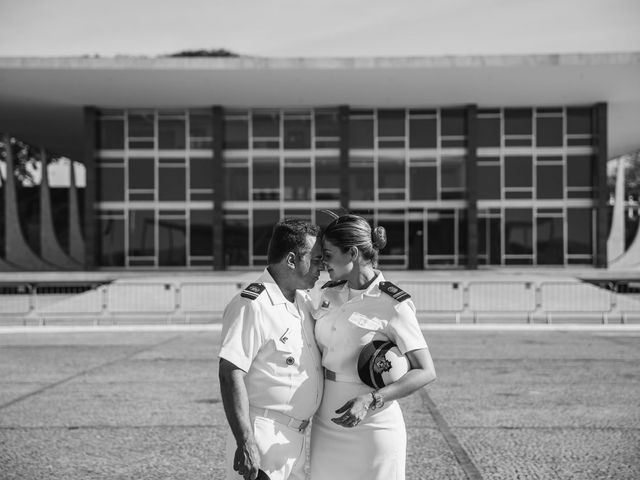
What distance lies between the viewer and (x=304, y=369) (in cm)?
307

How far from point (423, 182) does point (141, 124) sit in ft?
47.2

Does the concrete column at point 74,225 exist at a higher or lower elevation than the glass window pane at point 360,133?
lower

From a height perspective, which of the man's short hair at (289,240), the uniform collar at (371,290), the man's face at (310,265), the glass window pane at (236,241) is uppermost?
the man's short hair at (289,240)

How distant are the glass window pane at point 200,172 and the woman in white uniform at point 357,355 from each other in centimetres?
3266

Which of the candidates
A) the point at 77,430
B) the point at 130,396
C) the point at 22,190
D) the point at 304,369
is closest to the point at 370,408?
the point at 304,369

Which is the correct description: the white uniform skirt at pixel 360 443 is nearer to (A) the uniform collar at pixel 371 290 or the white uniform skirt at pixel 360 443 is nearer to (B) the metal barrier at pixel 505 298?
(A) the uniform collar at pixel 371 290

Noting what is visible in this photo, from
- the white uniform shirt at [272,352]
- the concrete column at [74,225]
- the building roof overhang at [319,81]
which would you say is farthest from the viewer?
the concrete column at [74,225]

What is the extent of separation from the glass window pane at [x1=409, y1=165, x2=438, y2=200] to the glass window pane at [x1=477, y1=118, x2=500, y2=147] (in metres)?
2.82

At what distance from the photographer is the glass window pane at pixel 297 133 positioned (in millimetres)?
35062

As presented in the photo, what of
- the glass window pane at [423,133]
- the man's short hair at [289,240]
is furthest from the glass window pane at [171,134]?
the man's short hair at [289,240]

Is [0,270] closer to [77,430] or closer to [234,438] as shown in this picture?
[77,430]

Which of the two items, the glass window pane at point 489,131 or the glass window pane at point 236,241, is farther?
the glass window pane at point 236,241

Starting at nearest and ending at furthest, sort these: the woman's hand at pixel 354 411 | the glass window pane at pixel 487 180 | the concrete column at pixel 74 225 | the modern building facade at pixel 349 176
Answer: the woman's hand at pixel 354 411 → the modern building facade at pixel 349 176 → the glass window pane at pixel 487 180 → the concrete column at pixel 74 225

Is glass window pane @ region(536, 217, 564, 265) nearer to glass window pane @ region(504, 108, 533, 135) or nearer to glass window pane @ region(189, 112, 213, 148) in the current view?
glass window pane @ region(504, 108, 533, 135)
